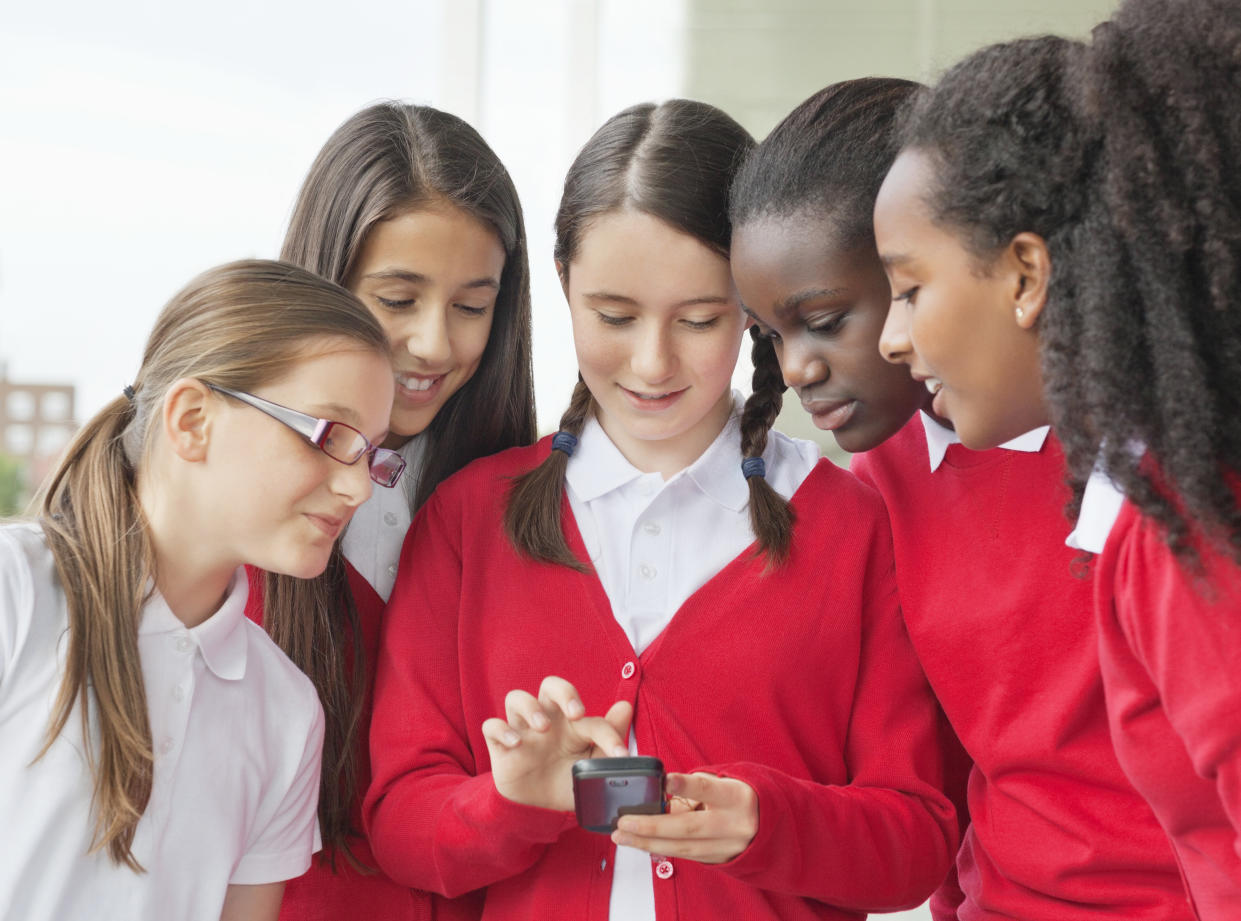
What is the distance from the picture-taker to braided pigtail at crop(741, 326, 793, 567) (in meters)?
1.56

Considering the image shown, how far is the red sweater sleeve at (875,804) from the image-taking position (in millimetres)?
1356

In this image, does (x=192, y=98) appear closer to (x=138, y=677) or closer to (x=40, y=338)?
(x=40, y=338)

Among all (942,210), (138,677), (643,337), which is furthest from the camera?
(643,337)

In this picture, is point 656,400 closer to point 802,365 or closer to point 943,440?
point 802,365

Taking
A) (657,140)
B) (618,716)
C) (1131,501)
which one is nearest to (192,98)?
(657,140)

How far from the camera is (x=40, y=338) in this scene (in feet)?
13.7

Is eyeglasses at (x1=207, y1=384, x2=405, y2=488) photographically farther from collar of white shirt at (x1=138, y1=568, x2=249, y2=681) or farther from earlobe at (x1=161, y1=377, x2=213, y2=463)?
collar of white shirt at (x1=138, y1=568, x2=249, y2=681)

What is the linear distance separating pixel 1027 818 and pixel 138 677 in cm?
101

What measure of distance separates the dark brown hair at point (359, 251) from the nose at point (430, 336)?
0.12m

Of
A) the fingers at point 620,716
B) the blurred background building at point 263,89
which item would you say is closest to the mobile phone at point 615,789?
the fingers at point 620,716

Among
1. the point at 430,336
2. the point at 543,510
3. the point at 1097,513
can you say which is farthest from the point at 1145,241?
the point at 430,336

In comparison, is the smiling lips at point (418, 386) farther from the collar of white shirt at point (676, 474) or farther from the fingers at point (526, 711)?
the fingers at point (526, 711)

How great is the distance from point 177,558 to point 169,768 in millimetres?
242

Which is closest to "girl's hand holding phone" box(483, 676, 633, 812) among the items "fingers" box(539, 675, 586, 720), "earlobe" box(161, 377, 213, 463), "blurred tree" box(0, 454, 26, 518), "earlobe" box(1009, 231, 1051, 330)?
"fingers" box(539, 675, 586, 720)
